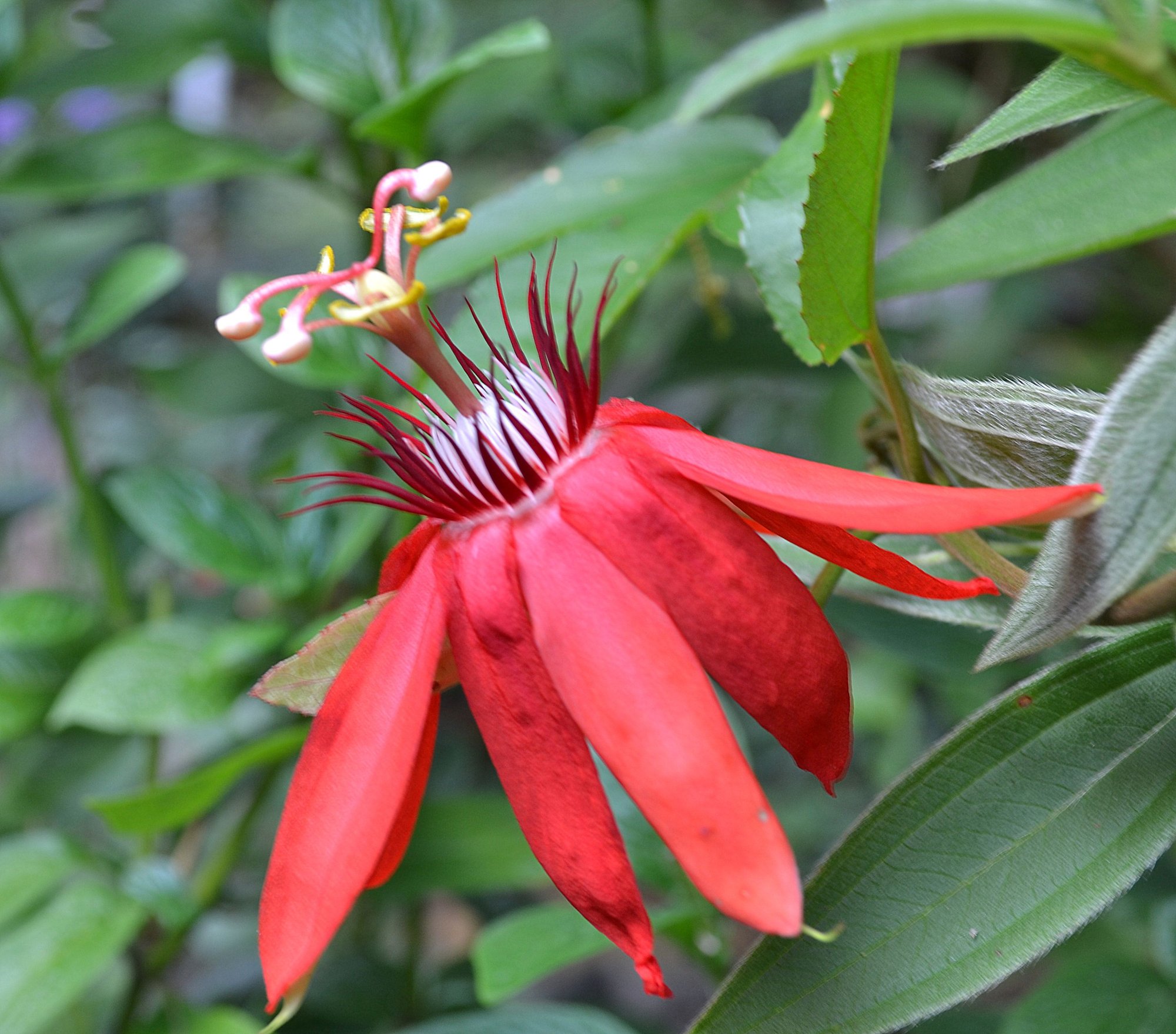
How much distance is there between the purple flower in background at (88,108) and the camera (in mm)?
1312

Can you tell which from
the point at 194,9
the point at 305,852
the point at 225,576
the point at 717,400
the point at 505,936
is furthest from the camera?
the point at 717,400

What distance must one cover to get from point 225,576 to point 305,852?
1.61ft

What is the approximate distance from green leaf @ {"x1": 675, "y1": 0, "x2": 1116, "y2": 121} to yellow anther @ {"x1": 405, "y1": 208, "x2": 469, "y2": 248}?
5.5 inches

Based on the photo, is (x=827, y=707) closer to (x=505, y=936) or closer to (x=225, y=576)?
(x=505, y=936)

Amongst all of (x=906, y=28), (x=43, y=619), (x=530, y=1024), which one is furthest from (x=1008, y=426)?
(x=43, y=619)

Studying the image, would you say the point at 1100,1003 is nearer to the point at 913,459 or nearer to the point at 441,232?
the point at 913,459

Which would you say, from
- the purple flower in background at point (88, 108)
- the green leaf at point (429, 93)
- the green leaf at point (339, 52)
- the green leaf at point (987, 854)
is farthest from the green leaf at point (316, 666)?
the purple flower in background at point (88, 108)

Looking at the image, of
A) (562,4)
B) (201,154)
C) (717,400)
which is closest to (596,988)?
(717,400)

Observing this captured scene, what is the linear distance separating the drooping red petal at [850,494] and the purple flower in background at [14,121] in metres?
1.03

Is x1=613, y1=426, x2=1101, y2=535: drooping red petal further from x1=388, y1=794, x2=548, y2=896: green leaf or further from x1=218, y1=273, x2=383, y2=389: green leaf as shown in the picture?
x1=388, y1=794, x2=548, y2=896: green leaf

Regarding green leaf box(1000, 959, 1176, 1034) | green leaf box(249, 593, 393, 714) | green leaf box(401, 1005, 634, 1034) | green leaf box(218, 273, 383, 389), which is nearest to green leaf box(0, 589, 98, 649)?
green leaf box(218, 273, 383, 389)

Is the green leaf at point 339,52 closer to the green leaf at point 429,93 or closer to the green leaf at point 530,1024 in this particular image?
the green leaf at point 429,93

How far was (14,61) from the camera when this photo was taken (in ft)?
2.63

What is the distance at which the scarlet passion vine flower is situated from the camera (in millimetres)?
235
